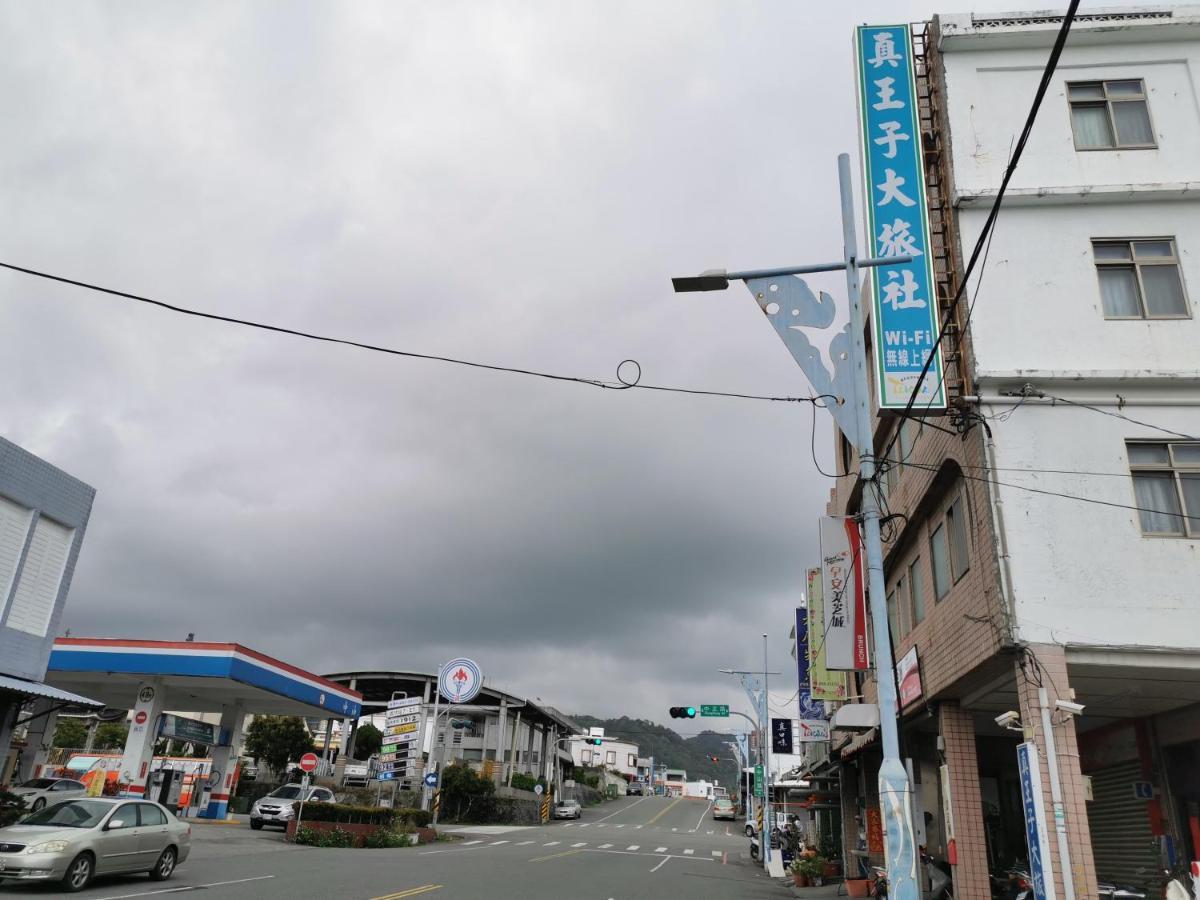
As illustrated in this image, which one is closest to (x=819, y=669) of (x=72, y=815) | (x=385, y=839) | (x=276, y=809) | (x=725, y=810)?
(x=385, y=839)

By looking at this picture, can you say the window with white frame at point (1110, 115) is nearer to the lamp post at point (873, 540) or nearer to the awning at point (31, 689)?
the lamp post at point (873, 540)

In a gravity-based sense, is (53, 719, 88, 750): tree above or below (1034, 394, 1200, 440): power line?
below

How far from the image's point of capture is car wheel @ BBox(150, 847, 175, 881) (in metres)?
15.0

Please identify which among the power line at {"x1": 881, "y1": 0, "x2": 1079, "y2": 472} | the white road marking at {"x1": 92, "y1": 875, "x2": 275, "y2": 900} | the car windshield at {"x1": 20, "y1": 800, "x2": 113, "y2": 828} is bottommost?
the white road marking at {"x1": 92, "y1": 875, "x2": 275, "y2": 900}

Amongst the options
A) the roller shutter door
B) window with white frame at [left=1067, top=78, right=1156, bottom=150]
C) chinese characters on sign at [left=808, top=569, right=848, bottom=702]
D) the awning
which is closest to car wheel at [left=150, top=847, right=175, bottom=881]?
the awning

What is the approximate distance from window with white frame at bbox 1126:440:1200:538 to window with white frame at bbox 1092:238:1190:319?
2.16 meters

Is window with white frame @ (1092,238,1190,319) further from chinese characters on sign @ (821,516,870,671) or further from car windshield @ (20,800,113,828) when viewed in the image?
car windshield @ (20,800,113,828)

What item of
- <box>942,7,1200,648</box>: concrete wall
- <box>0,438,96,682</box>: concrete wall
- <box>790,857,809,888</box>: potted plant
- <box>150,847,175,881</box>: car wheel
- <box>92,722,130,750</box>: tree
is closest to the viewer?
<box>942,7,1200,648</box>: concrete wall

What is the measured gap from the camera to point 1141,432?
12383 millimetres

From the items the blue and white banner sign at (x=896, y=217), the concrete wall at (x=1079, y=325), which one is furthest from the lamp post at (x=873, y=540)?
the concrete wall at (x=1079, y=325)

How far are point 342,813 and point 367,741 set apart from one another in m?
42.8

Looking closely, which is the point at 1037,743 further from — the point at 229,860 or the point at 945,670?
the point at 229,860

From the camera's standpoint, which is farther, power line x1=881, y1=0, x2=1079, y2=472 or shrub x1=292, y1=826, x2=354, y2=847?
shrub x1=292, y1=826, x2=354, y2=847

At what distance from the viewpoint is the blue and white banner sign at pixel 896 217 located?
12.6 metres
